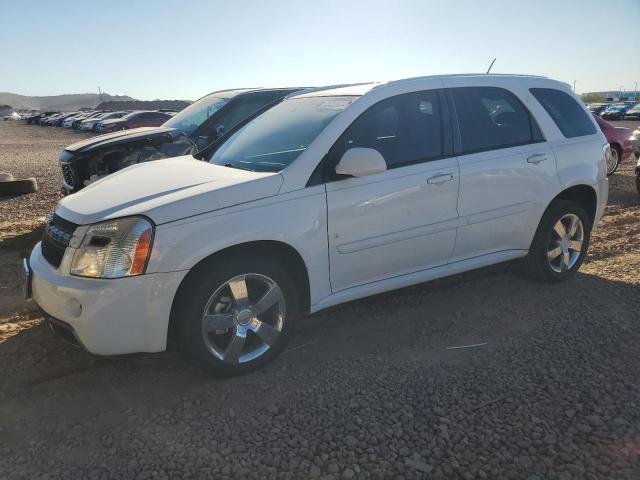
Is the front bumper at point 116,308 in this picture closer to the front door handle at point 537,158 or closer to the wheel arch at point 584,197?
the front door handle at point 537,158

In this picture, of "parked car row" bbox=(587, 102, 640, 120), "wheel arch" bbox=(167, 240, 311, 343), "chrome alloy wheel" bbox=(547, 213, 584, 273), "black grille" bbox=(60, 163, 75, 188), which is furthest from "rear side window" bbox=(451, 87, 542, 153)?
"parked car row" bbox=(587, 102, 640, 120)

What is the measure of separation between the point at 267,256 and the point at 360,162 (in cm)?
86

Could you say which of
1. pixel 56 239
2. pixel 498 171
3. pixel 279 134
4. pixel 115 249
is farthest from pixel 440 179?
pixel 56 239

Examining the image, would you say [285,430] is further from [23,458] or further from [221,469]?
[23,458]

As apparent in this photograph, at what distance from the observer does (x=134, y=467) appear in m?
2.68

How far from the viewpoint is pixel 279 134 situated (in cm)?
422

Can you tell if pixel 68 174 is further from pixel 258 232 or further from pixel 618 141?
pixel 618 141

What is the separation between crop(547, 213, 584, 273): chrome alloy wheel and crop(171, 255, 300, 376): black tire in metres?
2.80

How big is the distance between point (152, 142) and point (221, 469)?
5.75 m

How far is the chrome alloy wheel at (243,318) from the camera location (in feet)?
11.0

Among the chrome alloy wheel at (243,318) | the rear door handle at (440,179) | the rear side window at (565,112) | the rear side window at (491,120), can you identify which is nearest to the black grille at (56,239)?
the chrome alloy wheel at (243,318)

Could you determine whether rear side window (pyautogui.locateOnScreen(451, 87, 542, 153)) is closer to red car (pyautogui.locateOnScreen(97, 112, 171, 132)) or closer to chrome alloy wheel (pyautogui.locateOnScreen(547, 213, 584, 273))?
chrome alloy wheel (pyautogui.locateOnScreen(547, 213, 584, 273))

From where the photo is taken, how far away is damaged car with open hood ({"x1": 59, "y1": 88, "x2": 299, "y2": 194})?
714 cm

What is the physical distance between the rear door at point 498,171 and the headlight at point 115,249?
94.4 inches
